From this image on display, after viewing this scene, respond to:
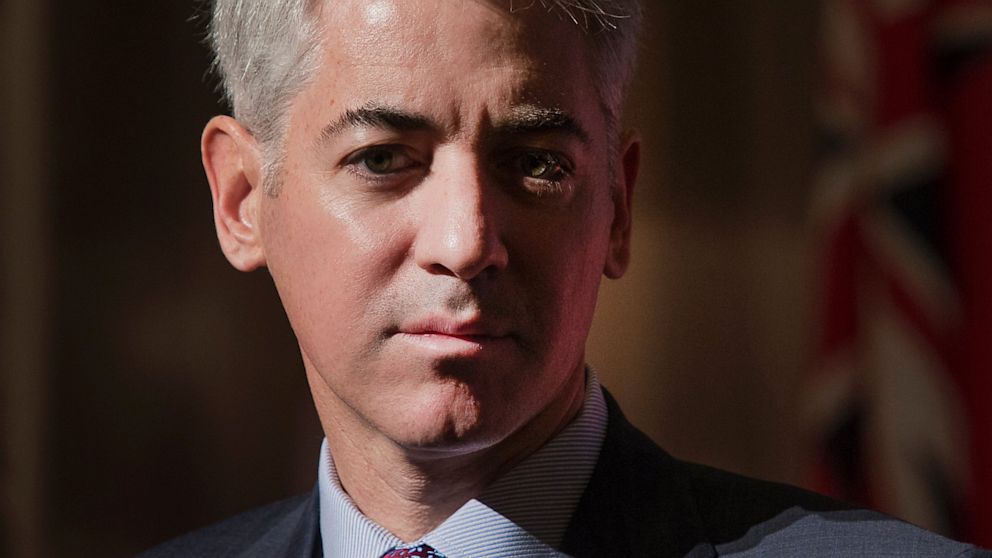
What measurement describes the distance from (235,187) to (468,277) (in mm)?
541

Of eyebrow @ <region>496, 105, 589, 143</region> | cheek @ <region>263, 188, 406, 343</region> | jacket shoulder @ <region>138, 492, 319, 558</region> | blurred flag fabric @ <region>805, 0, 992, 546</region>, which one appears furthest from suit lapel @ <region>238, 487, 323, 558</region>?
blurred flag fabric @ <region>805, 0, 992, 546</region>

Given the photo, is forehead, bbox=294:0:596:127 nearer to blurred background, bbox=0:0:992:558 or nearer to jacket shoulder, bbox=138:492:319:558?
jacket shoulder, bbox=138:492:319:558

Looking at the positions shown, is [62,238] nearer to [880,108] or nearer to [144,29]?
[144,29]

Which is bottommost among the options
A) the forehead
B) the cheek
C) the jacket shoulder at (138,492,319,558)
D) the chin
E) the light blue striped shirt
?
the jacket shoulder at (138,492,319,558)

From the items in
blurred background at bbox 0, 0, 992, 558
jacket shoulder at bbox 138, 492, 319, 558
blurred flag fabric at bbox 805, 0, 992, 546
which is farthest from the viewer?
blurred background at bbox 0, 0, 992, 558

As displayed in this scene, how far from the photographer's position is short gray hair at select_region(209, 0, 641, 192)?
1.90 metres

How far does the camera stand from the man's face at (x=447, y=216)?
173 cm

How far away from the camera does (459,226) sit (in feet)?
5.59

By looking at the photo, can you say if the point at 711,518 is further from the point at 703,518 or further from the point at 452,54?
the point at 452,54

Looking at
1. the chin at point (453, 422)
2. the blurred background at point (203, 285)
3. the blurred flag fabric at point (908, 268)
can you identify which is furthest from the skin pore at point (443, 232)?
the blurred background at point (203, 285)

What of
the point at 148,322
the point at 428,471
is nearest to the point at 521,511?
the point at 428,471

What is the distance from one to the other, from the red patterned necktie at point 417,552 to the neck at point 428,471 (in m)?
0.03

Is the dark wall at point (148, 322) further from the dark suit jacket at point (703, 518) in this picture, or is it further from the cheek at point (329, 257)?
the dark suit jacket at point (703, 518)

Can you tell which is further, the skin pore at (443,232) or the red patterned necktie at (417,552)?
the red patterned necktie at (417,552)
